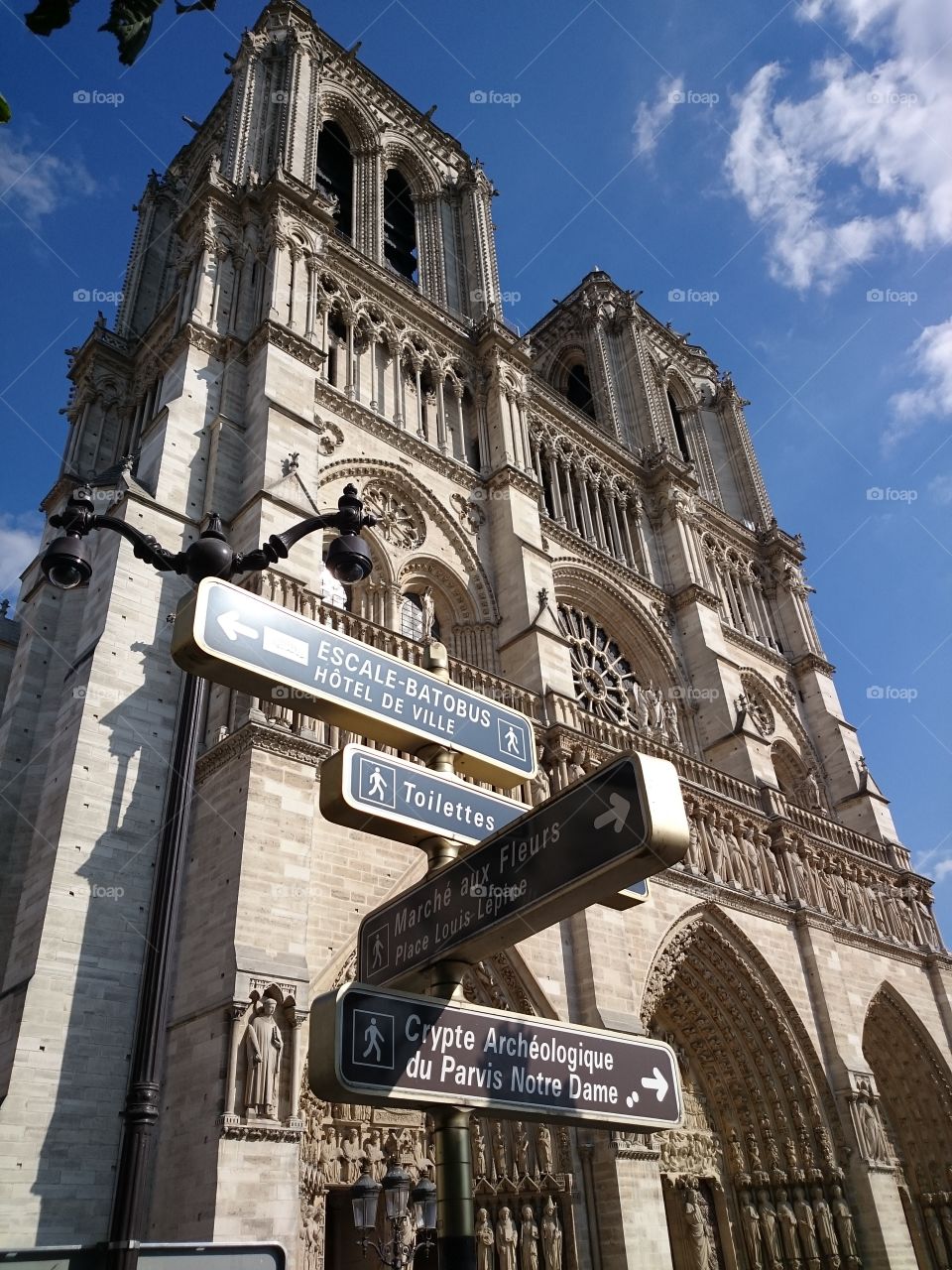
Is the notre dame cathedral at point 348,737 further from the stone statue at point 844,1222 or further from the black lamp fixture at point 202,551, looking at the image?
the black lamp fixture at point 202,551

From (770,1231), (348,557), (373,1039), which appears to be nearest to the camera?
(373,1039)

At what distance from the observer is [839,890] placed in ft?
58.1

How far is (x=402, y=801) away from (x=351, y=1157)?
7.33 metres

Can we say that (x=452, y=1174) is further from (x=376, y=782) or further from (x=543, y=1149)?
(x=543, y=1149)

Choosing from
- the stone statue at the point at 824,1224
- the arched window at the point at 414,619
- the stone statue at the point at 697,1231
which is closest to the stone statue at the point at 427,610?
the arched window at the point at 414,619

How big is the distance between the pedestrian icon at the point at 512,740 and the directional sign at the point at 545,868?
0.76 meters

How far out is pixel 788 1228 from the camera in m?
13.2

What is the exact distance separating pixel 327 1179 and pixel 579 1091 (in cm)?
700

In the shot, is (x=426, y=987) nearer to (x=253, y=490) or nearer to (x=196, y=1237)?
(x=196, y=1237)

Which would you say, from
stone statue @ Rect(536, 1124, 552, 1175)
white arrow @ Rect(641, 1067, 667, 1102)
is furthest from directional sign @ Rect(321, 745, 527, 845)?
stone statue @ Rect(536, 1124, 552, 1175)

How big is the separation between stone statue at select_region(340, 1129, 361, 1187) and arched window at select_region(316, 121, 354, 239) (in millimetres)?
18972

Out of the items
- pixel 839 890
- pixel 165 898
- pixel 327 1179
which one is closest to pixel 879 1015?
pixel 839 890

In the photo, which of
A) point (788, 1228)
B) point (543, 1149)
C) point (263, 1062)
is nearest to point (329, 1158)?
point (263, 1062)

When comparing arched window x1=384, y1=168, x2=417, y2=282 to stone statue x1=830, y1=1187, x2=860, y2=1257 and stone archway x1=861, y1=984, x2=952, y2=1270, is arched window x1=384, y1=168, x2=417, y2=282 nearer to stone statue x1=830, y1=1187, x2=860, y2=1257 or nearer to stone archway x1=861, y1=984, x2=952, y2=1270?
stone archway x1=861, y1=984, x2=952, y2=1270
